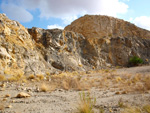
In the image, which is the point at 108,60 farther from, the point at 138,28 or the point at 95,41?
the point at 138,28

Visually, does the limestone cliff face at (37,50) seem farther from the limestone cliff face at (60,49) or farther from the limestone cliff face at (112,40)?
the limestone cliff face at (112,40)

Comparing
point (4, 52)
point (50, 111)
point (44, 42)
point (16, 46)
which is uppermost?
point (44, 42)

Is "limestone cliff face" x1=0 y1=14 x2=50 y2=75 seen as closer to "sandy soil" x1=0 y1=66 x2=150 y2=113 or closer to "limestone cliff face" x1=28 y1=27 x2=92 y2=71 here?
"limestone cliff face" x1=28 y1=27 x2=92 y2=71

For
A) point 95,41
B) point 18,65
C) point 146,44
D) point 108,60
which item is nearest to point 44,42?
point 18,65

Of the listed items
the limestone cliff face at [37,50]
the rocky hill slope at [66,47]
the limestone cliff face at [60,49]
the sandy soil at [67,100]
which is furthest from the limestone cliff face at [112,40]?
the sandy soil at [67,100]

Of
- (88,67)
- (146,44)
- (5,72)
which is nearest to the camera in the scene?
(5,72)

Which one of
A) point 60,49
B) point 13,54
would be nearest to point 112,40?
point 60,49

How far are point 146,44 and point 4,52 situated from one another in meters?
33.7

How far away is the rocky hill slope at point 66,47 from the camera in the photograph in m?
13.2

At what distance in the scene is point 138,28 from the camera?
41.2 m

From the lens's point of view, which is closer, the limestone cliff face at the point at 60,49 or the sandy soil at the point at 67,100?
the sandy soil at the point at 67,100

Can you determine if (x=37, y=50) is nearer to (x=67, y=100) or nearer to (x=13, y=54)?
(x=13, y=54)

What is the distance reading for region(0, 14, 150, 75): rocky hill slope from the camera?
13.2m

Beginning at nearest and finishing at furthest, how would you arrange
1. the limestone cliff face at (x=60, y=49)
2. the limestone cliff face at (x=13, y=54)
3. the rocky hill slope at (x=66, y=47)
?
the limestone cliff face at (x=13, y=54) → the rocky hill slope at (x=66, y=47) → the limestone cliff face at (x=60, y=49)
